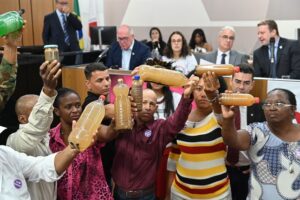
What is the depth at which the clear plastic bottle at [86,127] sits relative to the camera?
186cm

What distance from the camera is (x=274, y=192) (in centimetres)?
210

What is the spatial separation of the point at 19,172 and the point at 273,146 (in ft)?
4.04

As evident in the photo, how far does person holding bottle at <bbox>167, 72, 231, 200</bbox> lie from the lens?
2.36 metres

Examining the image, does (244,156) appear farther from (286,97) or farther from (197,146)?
(286,97)

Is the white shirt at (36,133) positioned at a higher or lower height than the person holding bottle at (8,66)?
lower

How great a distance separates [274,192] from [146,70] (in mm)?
978

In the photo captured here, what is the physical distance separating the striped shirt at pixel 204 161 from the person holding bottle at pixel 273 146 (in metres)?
0.20

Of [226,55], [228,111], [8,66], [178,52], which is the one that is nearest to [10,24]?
[8,66]

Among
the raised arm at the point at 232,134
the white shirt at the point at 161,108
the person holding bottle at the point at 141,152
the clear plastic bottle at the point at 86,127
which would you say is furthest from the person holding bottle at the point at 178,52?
the clear plastic bottle at the point at 86,127

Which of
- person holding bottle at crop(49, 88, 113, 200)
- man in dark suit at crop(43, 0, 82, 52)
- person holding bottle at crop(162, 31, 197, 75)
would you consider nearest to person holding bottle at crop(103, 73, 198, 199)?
person holding bottle at crop(49, 88, 113, 200)

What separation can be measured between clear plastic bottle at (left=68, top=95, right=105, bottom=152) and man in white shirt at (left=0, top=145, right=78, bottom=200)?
4 centimetres

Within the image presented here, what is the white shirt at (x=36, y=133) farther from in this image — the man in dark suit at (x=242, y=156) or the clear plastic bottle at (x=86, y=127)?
the man in dark suit at (x=242, y=156)

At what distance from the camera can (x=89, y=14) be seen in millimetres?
10219

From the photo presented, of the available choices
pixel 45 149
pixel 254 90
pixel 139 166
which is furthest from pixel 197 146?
pixel 254 90
